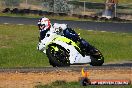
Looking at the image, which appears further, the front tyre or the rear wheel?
the rear wheel

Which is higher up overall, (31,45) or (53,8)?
(53,8)

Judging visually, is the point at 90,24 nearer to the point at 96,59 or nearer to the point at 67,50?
the point at 96,59

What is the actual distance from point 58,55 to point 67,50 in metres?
0.38

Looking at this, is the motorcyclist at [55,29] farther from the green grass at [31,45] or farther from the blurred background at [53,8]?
the blurred background at [53,8]

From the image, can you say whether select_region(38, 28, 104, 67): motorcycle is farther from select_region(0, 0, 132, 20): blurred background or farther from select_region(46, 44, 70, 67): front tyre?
select_region(0, 0, 132, 20): blurred background

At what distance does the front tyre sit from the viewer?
52.0 ft

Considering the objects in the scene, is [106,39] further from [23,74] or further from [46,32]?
[23,74]

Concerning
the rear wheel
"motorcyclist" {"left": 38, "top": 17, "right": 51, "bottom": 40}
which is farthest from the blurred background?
"motorcyclist" {"left": 38, "top": 17, "right": 51, "bottom": 40}

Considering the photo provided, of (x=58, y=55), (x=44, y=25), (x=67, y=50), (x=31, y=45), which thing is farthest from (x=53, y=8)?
(x=58, y=55)

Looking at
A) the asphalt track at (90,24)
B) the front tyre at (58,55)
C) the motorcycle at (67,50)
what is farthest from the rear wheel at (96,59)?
the asphalt track at (90,24)

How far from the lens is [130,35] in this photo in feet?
109

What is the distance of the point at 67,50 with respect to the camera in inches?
629

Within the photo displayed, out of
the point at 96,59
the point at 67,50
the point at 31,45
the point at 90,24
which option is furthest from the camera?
the point at 90,24

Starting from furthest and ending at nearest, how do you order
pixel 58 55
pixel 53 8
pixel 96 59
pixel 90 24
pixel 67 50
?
1. pixel 53 8
2. pixel 90 24
3. pixel 96 59
4. pixel 67 50
5. pixel 58 55
